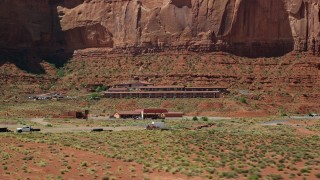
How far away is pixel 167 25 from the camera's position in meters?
97.4

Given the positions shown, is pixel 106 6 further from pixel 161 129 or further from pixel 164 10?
pixel 161 129

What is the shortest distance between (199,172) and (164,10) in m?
66.5

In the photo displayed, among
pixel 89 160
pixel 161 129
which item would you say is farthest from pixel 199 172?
pixel 161 129

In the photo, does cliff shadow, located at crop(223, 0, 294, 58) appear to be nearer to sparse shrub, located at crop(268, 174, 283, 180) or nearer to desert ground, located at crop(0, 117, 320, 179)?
desert ground, located at crop(0, 117, 320, 179)

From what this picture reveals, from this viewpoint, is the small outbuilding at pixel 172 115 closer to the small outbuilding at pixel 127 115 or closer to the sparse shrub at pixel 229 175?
the small outbuilding at pixel 127 115

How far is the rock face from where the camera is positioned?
308ft

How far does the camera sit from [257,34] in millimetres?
94625

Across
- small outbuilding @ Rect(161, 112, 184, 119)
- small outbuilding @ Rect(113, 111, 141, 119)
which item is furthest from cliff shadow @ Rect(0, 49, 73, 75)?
small outbuilding @ Rect(161, 112, 184, 119)

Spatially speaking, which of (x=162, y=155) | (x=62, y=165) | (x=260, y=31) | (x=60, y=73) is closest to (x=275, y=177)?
(x=162, y=155)

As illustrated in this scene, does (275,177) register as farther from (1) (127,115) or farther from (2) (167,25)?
(2) (167,25)

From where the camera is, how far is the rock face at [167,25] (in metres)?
93.8

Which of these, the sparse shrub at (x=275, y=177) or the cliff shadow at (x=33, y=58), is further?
the cliff shadow at (x=33, y=58)

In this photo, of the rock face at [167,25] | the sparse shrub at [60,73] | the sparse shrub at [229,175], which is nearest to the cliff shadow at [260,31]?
the rock face at [167,25]

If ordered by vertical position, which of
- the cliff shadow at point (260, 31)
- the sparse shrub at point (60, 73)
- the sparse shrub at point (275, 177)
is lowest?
the sparse shrub at point (275, 177)
